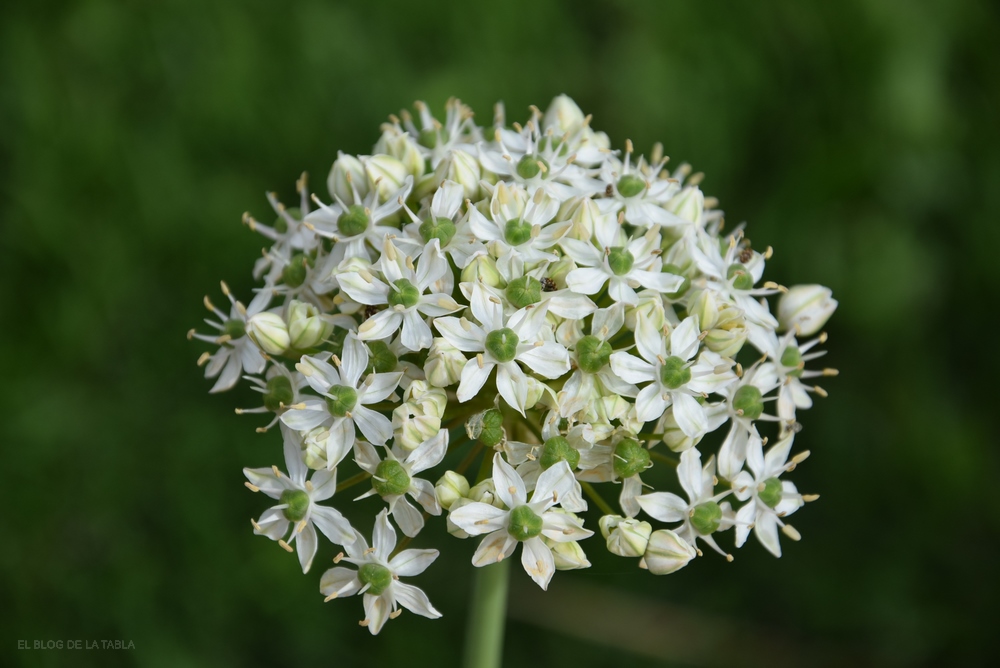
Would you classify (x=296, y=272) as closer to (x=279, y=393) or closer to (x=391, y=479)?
(x=279, y=393)

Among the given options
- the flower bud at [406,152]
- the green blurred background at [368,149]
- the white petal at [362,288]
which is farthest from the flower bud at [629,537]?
the green blurred background at [368,149]

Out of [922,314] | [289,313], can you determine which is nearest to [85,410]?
[289,313]

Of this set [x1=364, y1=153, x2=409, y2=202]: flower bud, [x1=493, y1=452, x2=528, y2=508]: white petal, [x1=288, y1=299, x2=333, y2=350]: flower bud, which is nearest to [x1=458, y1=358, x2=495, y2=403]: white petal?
[x1=493, y1=452, x2=528, y2=508]: white petal

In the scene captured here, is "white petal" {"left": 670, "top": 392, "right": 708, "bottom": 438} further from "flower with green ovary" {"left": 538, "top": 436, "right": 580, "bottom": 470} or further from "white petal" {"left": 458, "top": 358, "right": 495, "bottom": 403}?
"white petal" {"left": 458, "top": 358, "right": 495, "bottom": 403}

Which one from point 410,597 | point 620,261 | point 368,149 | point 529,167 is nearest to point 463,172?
point 529,167

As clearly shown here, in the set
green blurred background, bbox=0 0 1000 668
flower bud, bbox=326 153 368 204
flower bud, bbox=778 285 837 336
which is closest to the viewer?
flower bud, bbox=326 153 368 204

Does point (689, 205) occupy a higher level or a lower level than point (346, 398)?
higher
